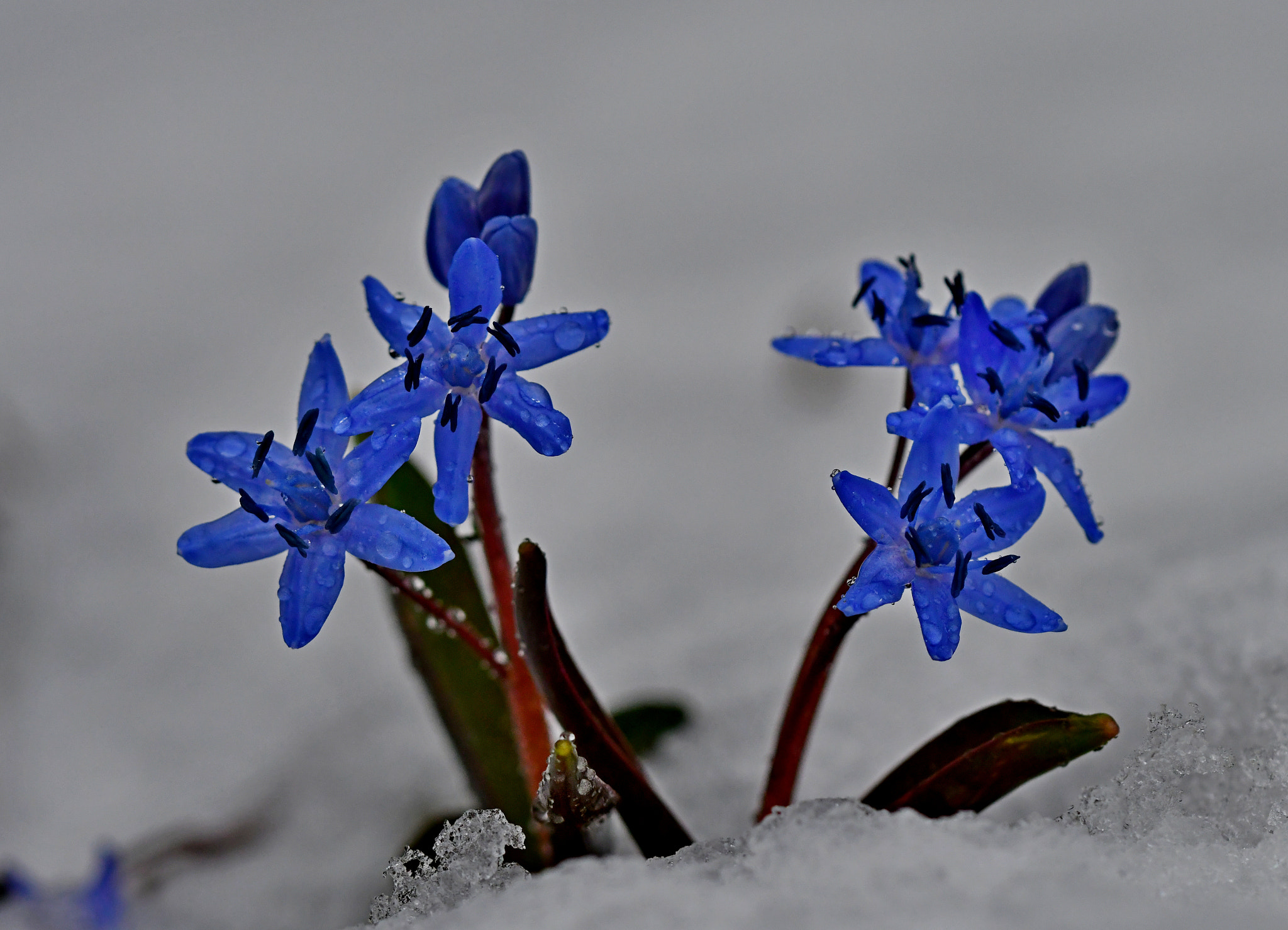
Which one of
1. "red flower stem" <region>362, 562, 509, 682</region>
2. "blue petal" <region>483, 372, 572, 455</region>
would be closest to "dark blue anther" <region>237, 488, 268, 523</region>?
"red flower stem" <region>362, 562, 509, 682</region>

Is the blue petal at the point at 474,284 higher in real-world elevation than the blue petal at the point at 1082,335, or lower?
higher

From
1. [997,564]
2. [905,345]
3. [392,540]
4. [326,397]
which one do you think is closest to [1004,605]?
[997,564]

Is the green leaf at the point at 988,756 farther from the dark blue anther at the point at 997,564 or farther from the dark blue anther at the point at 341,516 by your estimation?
the dark blue anther at the point at 341,516

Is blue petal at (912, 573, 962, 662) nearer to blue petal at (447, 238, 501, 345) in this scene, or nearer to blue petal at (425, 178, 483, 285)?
blue petal at (447, 238, 501, 345)

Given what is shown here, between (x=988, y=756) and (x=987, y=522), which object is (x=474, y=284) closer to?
(x=987, y=522)

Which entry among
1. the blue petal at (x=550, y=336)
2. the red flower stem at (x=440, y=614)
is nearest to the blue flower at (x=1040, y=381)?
the blue petal at (x=550, y=336)
